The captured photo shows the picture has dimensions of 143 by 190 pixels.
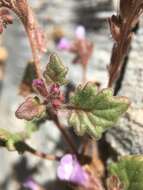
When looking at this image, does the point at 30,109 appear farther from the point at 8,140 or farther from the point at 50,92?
the point at 8,140

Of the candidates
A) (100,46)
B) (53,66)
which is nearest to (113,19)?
(53,66)

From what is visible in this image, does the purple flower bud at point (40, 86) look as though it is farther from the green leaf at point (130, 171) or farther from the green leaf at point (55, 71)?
the green leaf at point (130, 171)

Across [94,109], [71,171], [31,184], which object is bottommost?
[31,184]

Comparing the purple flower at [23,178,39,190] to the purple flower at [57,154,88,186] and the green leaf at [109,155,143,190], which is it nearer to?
the purple flower at [57,154,88,186]

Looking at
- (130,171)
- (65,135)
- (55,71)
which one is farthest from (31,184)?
(55,71)

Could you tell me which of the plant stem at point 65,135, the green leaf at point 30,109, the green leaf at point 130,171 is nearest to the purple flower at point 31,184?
the plant stem at point 65,135

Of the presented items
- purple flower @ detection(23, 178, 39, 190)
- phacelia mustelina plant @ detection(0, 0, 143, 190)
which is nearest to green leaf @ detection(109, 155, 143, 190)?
phacelia mustelina plant @ detection(0, 0, 143, 190)
